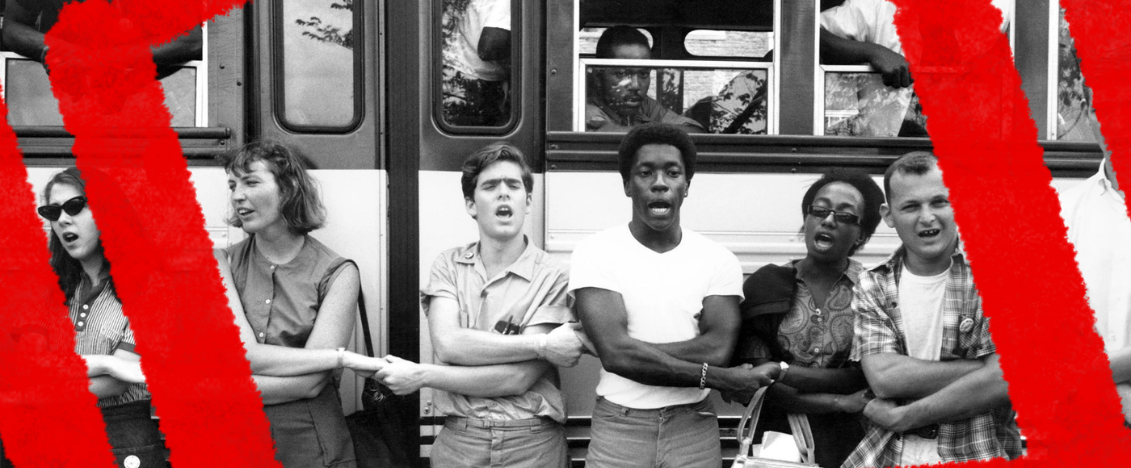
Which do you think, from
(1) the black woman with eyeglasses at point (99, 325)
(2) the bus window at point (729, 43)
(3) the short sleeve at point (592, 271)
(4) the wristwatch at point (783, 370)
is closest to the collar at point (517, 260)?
(3) the short sleeve at point (592, 271)

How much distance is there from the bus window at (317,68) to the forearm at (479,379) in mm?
1040

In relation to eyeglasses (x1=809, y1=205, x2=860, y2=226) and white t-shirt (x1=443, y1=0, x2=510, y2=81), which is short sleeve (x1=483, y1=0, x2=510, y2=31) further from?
eyeglasses (x1=809, y1=205, x2=860, y2=226)

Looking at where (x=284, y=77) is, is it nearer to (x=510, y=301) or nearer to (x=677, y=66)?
(x=510, y=301)

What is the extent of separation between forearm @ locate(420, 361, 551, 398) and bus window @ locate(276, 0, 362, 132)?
104cm

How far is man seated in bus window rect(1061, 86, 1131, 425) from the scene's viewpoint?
9.21 feet

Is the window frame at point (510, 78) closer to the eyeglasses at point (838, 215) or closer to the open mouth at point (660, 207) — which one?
the open mouth at point (660, 207)

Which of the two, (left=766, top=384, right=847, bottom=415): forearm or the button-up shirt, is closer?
(left=766, top=384, right=847, bottom=415): forearm

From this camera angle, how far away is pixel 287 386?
3.09 meters

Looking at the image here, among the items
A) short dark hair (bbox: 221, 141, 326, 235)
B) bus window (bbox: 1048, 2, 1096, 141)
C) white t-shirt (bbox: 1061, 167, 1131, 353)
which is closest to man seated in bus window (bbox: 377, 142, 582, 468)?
short dark hair (bbox: 221, 141, 326, 235)

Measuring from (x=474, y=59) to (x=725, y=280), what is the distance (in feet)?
4.24

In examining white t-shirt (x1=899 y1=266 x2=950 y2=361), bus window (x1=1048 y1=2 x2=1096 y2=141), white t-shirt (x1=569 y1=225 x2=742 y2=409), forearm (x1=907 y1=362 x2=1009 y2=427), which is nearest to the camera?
forearm (x1=907 y1=362 x2=1009 y2=427)

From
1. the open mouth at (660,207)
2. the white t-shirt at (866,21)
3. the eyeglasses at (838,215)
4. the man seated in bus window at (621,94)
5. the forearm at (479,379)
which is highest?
the white t-shirt at (866,21)

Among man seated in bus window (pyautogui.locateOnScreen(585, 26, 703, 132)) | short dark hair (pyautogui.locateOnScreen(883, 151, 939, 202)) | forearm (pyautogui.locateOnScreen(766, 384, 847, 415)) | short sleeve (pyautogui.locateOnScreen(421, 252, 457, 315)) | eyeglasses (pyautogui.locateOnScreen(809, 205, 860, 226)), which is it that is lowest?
forearm (pyautogui.locateOnScreen(766, 384, 847, 415))

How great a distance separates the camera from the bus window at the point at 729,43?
3.55 m
